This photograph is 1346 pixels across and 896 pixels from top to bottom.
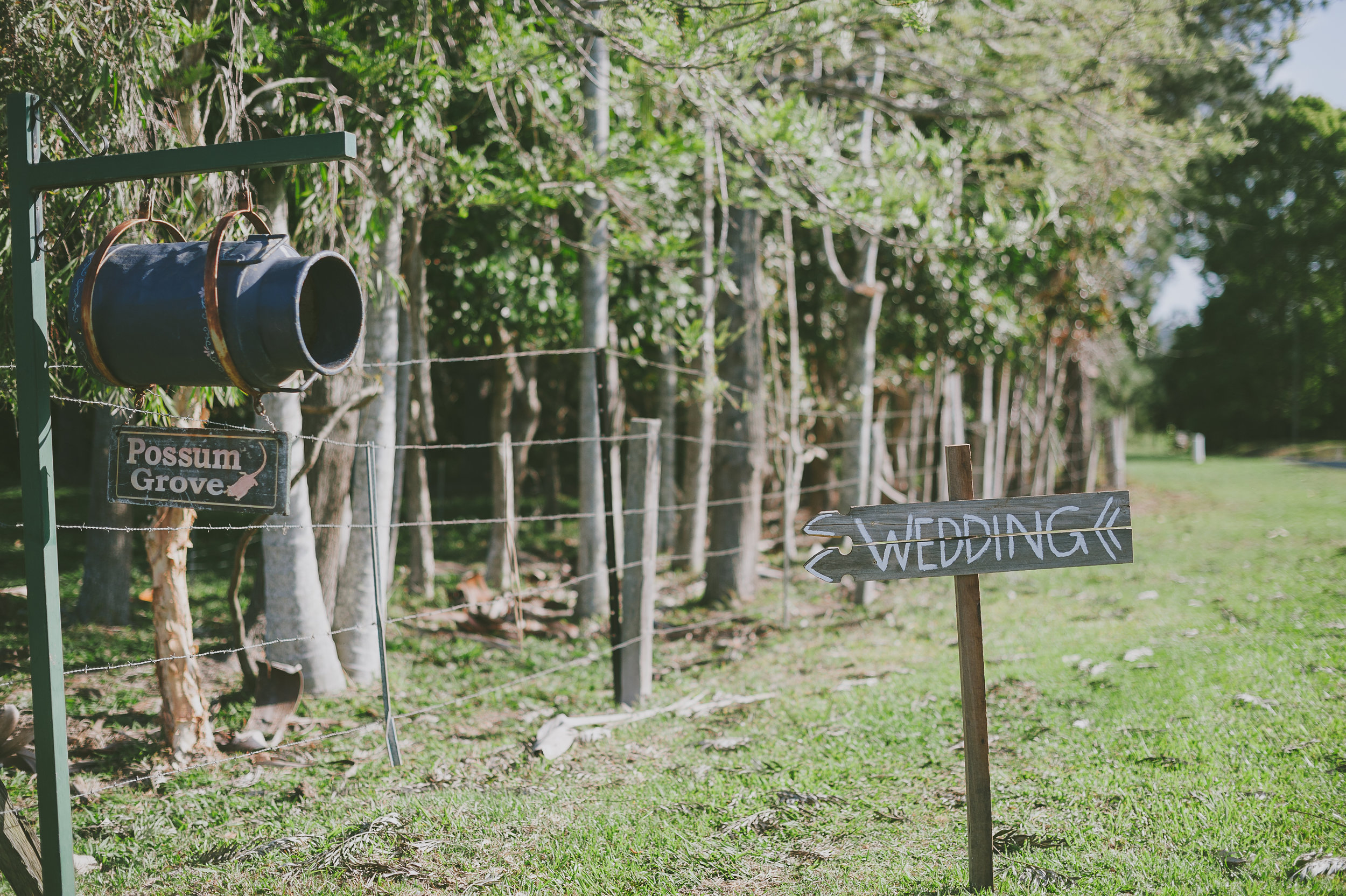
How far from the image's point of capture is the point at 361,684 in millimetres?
6152

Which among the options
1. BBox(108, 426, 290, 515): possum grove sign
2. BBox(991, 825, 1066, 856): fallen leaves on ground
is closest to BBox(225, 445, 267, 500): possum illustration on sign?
BBox(108, 426, 290, 515): possum grove sign

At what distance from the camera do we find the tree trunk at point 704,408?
25.4 ft

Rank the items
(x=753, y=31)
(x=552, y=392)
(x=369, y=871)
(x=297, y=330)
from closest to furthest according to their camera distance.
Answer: (x=297, y=330), (x=369, y=871), (x=753, y=31), (x=552, y=392)

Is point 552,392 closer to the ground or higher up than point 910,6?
closer to the ground

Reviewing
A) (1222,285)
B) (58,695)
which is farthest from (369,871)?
(1222,285)

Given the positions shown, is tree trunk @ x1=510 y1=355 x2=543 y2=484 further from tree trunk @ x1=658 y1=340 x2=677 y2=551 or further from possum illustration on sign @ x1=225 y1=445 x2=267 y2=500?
possum illustration on sign @ x1=225 y1=445 x2=267 y2=500

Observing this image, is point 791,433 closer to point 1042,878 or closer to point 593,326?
point 593,326

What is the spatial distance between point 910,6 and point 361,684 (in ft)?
16.3

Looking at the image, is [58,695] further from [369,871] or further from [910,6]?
[910,6]

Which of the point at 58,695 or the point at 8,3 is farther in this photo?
the point at 8,3

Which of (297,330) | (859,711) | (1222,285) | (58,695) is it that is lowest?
(859,711)

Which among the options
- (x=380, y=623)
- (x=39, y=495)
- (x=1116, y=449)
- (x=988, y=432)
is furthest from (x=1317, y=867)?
(x=1116, y=449)

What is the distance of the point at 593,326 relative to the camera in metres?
7.39

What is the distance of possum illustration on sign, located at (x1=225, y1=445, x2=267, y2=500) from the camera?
3.01m
